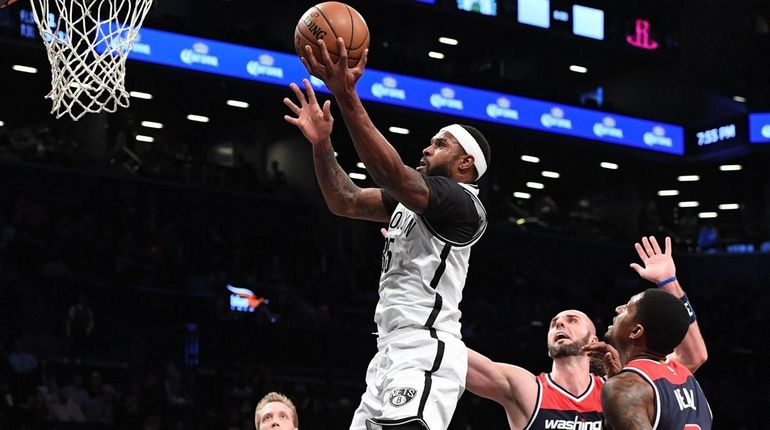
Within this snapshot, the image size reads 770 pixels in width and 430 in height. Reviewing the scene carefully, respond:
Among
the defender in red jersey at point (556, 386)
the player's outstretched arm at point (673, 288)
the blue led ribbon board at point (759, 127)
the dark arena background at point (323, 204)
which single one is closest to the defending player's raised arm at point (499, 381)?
the defender in red jersey at point (556, 386)

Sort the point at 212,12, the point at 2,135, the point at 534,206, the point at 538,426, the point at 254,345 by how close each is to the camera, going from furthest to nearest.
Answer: the point at 534,206
the point at 212,12
the point at 2,135
the point at 254,345
the point at 538,426

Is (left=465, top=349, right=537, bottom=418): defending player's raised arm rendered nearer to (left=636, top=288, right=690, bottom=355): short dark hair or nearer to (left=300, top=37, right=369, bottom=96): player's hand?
(left=636, top=288, right=690, bottom=355): short dark hair

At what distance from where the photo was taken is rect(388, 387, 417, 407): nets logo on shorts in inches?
187

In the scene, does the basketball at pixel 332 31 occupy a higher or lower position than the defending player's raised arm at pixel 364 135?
higher

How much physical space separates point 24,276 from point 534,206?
1786 centimetres

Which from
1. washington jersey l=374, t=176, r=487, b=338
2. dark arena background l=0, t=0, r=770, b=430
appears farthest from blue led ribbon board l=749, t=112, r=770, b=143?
washington jersey l=374, t=176, r=487, b=338

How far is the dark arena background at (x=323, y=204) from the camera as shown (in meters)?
14.8

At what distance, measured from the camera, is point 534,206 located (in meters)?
30.8

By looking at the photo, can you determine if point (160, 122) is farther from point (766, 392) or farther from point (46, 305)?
point (766, 392)

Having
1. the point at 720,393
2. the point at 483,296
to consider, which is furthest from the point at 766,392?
the point at 483,296

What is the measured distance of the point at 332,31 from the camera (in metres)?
4.83

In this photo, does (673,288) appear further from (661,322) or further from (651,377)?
(651,377)

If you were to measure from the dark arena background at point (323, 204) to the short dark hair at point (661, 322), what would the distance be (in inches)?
353

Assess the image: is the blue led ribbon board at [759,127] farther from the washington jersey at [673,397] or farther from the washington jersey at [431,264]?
the washington jersey at [673,397]
